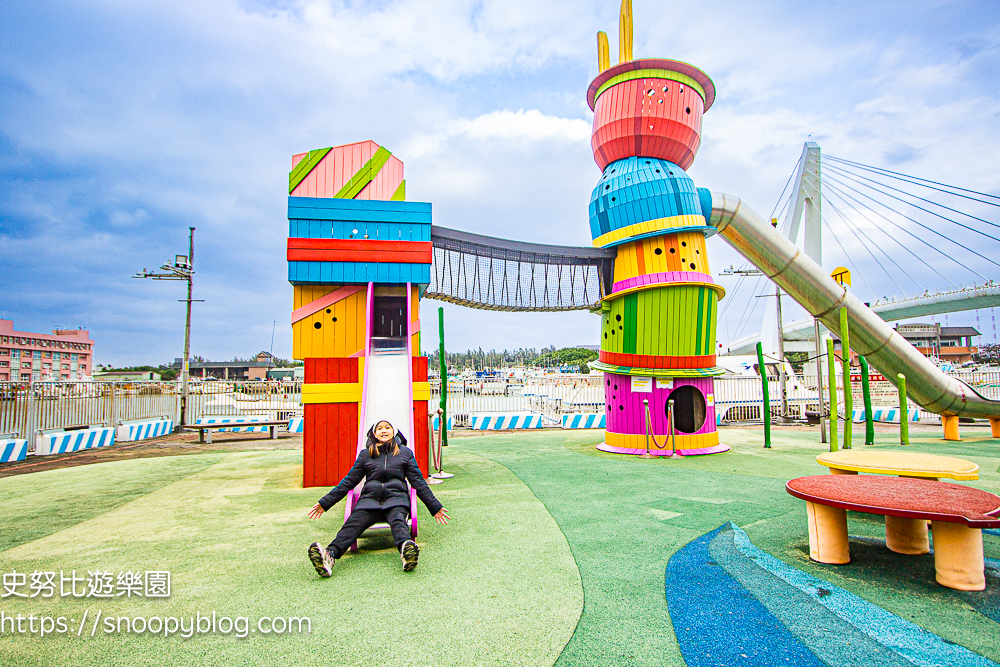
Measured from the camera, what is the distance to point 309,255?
8773 mm

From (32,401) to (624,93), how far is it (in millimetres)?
16110

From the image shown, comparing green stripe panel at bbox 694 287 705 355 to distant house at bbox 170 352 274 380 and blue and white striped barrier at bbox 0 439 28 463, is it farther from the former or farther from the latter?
distant house at bbox 170 352 274 380

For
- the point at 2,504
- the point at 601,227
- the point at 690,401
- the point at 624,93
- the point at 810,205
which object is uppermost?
the point at 810,205

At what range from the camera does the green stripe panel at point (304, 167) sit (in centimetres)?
912

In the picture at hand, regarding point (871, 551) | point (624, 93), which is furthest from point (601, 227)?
point (871, 551)

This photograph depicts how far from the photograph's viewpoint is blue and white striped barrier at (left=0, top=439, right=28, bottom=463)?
36.1 feet

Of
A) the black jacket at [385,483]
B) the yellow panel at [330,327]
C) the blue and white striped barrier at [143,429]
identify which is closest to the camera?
the black jacket at [385,483]

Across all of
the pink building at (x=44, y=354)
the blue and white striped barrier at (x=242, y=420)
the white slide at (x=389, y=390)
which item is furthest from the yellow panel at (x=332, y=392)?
the pink building at (x=44, y=354)

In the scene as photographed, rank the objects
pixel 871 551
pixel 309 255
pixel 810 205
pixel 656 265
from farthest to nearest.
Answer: pixel 810 205, pixel 656 265, pixel 309 255, pixel 871 551

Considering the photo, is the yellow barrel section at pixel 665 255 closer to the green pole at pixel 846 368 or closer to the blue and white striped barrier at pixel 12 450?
the green pole at pixel 846 368

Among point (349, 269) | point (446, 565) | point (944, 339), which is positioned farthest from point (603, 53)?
point (944, 339)

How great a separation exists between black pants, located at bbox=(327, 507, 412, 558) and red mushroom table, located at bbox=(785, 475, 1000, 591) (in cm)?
353

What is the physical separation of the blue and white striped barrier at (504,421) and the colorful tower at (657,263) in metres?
5.60

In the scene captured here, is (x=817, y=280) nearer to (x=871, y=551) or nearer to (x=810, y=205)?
(x=871, y=551)
